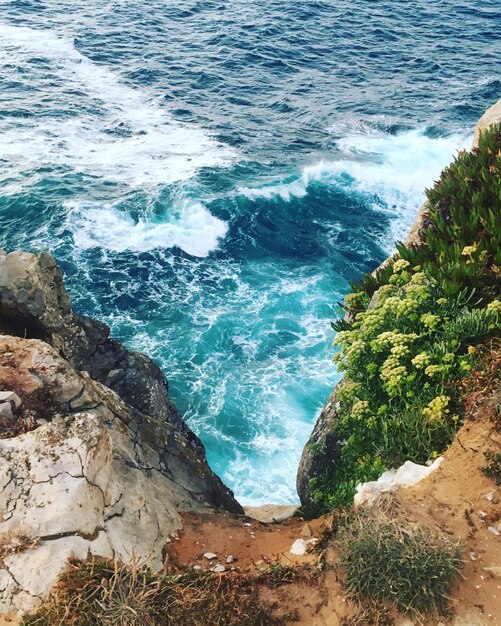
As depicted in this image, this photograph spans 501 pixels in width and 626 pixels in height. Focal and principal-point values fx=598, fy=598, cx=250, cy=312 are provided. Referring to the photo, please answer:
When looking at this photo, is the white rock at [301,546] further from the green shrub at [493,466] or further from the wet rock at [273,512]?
the wet rock at [273,512]

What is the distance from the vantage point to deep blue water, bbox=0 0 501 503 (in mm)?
20078

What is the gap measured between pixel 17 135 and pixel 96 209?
28.2 feet

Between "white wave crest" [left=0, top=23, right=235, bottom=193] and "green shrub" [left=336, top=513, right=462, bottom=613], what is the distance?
80.8 ft

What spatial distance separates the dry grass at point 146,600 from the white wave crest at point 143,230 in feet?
63.8

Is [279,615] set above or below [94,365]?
above

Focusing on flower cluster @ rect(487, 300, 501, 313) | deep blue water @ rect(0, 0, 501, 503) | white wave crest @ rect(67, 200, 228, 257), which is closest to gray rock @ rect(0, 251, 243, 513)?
deep blue water @ rect(0, 0, 501, 503)

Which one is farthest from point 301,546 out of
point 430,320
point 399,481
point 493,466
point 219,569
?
point 430,320

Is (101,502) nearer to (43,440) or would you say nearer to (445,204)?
(43,440)

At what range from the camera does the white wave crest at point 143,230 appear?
25078 mm

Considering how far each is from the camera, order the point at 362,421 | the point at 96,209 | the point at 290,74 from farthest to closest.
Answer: the point at 290,74
the point at 96,209
the point at 362,421

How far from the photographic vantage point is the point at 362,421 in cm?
938

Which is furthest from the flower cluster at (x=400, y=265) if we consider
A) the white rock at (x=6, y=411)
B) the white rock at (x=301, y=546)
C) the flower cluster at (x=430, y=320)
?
the white rock at (x=6, y=411)

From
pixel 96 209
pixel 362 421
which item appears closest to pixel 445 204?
pixel 362 421

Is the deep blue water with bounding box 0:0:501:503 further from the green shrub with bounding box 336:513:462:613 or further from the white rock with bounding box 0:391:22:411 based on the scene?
the green shrub with bounding box 336:513:462:613
